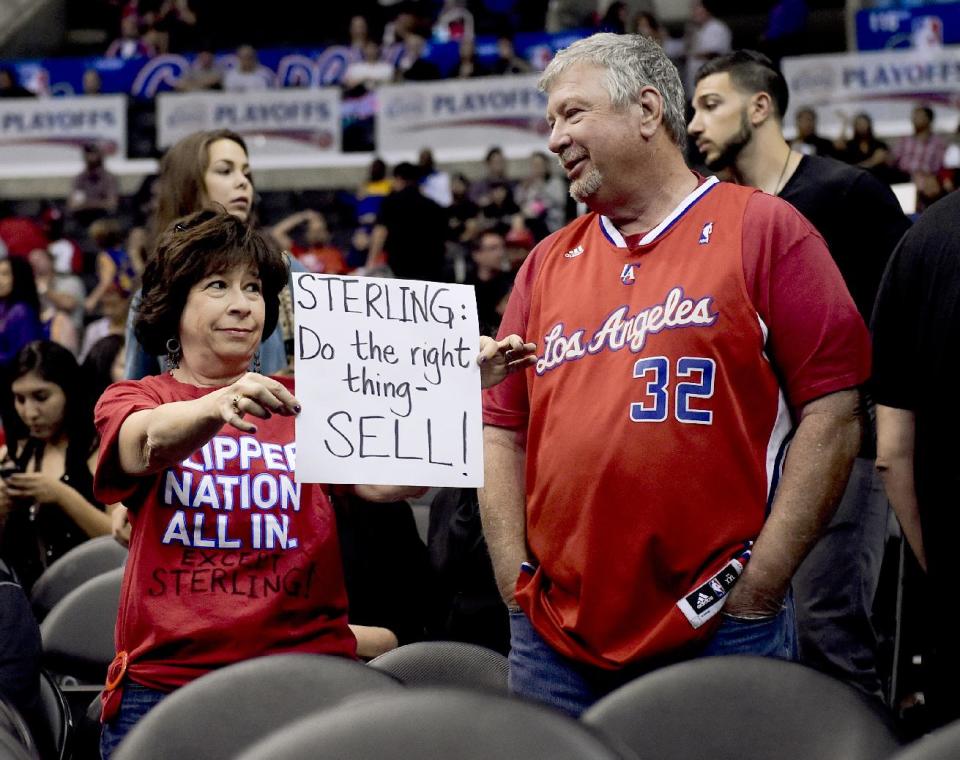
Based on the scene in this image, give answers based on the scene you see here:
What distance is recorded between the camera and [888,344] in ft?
8.20

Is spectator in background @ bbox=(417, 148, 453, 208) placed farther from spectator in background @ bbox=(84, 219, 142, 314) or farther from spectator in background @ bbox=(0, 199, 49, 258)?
spectator in background @ bbox=(0, 199, 49, 258)

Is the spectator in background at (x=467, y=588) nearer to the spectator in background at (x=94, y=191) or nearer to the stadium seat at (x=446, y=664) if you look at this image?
the stadium seat at (x=446, y=664)

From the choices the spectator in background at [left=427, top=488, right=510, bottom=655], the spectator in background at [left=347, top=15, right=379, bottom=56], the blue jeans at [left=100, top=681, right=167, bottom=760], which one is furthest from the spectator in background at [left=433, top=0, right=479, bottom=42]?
the blue jeans at [left=100, top=681, right=167, bottom=760]

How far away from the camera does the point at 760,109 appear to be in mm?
3848

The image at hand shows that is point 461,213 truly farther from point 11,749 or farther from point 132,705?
point 11,749

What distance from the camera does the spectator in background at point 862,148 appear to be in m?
10.6

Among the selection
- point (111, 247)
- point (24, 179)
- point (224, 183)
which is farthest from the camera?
point (24, 179)

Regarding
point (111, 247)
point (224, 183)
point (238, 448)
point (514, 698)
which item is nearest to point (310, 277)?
point (238, 448)

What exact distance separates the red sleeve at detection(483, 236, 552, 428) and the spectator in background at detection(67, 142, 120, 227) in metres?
12.8

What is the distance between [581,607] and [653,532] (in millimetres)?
177

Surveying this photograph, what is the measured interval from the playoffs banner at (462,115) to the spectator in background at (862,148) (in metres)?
4.11

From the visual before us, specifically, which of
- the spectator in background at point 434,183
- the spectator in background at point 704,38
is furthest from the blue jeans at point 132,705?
the spectator in background at point 704,38

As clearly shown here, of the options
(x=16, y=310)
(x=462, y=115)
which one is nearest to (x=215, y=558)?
(x=16, y=310)

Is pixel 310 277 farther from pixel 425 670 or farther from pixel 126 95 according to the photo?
pixel 126 95
